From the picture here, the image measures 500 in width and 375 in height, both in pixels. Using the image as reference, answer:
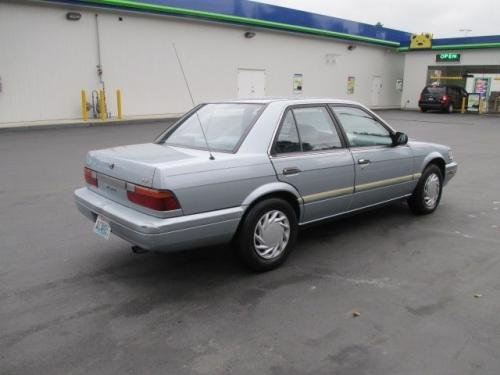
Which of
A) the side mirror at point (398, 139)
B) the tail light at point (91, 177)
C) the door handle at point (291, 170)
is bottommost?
the tail light at point (91, 177)

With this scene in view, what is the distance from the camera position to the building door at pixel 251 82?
76.6ft

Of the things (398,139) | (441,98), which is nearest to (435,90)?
(441,98)

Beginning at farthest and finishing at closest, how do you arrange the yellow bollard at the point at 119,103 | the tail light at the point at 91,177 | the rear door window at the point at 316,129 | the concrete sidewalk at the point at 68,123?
1. the yellow bollard at the point at 119,103
2. the concrete sidewalk at the point at 68,123
3. the rear door window at the point at 316,129
4. the tail light at the point at 91,177

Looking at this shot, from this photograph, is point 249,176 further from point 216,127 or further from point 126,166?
point 126,166

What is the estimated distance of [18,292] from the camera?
3752mm

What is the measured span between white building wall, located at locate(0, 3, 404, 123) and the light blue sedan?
13.7 meters

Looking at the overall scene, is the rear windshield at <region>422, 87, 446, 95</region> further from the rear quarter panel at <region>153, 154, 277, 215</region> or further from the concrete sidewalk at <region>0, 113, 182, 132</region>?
the rear quarter panel at <region>153, 154, 277, 215</region>

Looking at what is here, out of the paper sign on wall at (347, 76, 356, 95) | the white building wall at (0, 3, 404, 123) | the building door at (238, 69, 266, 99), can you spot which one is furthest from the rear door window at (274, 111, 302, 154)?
the paper sign on wall at (347, 76, 356, 95)

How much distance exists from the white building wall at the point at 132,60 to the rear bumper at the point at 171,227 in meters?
14.4

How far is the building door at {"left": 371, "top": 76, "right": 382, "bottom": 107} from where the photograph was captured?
Answer: 32062mm

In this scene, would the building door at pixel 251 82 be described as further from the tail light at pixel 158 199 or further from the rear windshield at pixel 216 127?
the tail light at pixel 158 199

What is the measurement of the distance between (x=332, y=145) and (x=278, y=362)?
96.2 inches

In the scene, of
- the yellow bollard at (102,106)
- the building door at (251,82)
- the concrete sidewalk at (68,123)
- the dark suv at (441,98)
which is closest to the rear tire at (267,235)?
the concrete sidewalk at (68,123)

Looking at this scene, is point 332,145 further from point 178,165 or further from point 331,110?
point 178,165
